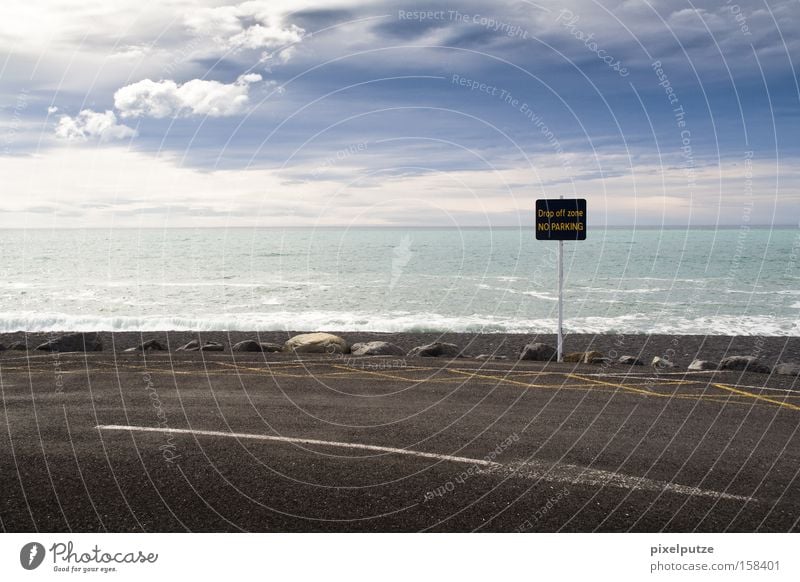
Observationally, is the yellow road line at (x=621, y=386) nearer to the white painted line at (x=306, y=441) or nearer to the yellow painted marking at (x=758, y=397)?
the yellow painted marking at (x=758, y=397)

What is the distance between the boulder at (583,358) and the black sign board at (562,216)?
11.7ft

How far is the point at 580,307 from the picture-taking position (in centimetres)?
4125

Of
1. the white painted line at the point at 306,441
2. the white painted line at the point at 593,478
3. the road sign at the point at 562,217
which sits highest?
the road sign at the point at 562,217

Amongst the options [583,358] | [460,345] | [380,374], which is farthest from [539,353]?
[460,345]

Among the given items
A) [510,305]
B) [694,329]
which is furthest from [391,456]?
[510,305]

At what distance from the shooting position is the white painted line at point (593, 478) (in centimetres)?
841

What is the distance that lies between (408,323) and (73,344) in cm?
1594

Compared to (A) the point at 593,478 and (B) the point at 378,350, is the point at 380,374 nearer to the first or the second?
(B) the point at 378,350

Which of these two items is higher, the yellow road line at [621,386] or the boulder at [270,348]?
the yellow road line at [621,386]

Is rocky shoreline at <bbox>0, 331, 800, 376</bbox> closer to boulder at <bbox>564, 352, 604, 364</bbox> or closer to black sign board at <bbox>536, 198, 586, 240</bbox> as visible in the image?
boulder at <bbox>564, 352, 604, 364</bbox>

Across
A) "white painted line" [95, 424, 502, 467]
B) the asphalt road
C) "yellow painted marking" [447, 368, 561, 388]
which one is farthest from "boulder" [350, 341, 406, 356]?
"white painted line" [95, 424, 502, 467]

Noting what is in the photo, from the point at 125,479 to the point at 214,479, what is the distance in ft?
3.80
